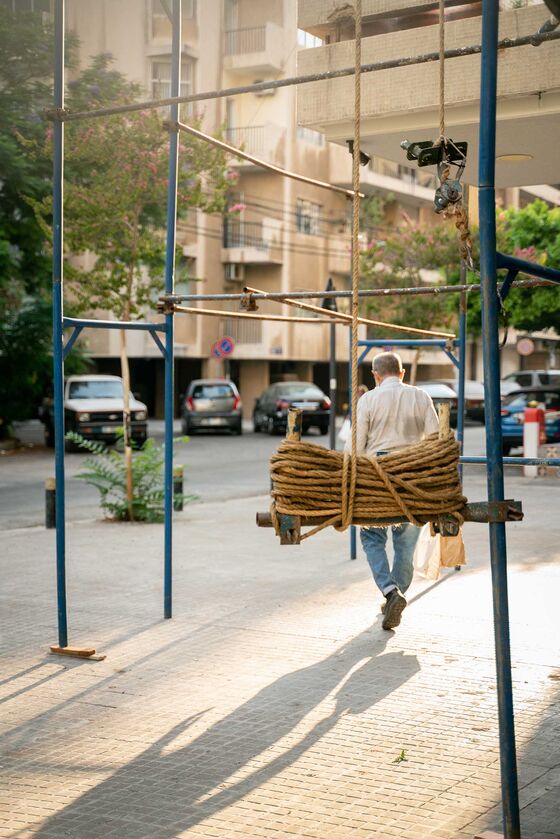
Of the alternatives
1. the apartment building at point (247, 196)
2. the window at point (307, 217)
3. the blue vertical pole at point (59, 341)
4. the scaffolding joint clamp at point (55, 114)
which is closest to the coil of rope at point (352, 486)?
the blue vertical pole at point (59, 341)

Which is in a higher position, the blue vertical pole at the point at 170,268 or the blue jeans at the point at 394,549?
the blue vertical pole at the point at 170,268

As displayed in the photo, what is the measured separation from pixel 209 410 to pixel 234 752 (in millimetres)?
27675

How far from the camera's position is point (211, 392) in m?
33.1

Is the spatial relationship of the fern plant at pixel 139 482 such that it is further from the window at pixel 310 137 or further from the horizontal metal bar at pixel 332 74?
the window at pixel 310 137

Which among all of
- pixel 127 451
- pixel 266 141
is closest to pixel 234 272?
pixel 266 141

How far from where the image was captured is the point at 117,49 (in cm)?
4106

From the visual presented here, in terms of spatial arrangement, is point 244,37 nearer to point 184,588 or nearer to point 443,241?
point 443,241

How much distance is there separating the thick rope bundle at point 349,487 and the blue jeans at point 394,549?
3560mm

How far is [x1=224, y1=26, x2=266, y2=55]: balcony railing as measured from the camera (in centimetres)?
4278

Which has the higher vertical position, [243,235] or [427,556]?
[243,235]

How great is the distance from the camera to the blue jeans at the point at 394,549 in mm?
7496

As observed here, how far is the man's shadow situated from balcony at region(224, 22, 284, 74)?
127 ft

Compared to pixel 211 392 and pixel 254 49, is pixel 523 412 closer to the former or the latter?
pixel 211 392

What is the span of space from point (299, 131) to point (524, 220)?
19.8 m
